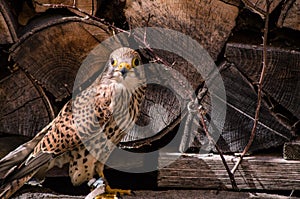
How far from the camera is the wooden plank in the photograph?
2.68 m

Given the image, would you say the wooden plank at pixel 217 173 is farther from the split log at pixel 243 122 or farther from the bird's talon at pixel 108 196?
the bird's talon at pixel 108 196

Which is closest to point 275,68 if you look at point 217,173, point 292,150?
point 292,150

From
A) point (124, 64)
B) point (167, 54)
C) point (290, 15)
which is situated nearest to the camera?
point (124, 64)

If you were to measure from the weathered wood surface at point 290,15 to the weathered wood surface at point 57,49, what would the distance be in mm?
768

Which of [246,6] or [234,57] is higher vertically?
[246,6]

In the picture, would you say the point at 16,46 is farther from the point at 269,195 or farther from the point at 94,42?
the point at 269,195

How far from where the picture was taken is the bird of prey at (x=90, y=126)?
246cm

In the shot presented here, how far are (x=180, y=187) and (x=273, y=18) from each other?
871 mm

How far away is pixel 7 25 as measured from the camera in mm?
2621

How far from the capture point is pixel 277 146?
8.85ft

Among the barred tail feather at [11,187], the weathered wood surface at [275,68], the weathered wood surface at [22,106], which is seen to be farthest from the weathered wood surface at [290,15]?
the barred tail feather at [11,187]

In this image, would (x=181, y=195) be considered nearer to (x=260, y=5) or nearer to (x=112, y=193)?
(x=112, y=193)

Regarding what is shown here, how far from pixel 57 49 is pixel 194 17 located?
0.63 meters

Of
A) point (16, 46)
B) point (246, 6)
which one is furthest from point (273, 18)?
point (16, 46)
